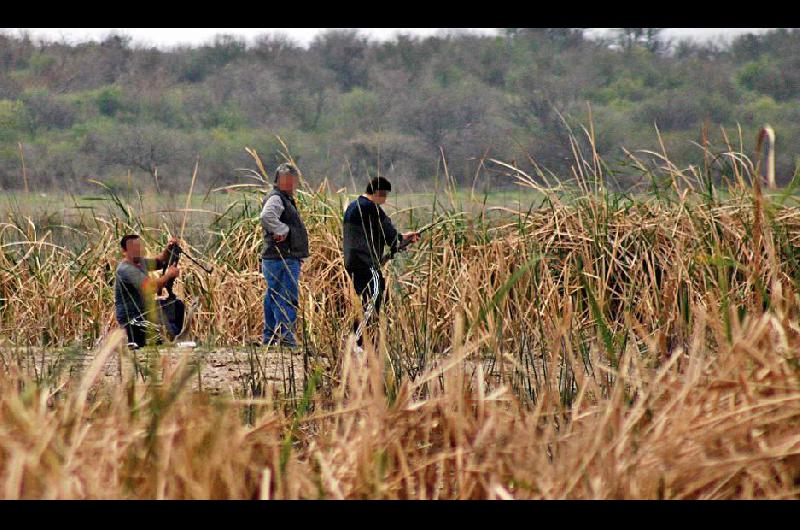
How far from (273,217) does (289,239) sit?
0.22 metres

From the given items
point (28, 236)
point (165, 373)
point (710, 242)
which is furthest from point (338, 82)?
point (165, 373)

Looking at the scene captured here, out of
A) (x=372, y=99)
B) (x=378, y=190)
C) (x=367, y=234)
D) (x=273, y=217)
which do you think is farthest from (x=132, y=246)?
(x=372, y=99)

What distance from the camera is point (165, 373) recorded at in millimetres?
3352

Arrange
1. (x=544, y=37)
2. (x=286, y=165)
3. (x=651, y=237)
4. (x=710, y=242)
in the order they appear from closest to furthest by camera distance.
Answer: (x=710, y=242)
(x=651, y=237)
(x=286, y=165)
(x=544, y=37)

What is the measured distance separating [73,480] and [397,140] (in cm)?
3628

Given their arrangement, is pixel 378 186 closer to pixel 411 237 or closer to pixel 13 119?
pixel 411 237

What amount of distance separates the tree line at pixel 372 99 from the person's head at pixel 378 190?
25.8 metres

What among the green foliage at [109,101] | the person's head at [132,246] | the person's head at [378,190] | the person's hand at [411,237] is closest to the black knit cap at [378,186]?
the person's head at [378,190]

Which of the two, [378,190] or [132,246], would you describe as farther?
[378,190]

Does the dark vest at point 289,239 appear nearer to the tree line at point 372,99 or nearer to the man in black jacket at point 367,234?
the man in black jacket at point 367,234

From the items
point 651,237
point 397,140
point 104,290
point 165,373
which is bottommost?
point 397,140

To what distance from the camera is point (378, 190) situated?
770 centimetres

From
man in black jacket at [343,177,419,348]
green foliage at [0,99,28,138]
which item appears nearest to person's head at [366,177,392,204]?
man in black jacket at [343,177,419,348]
